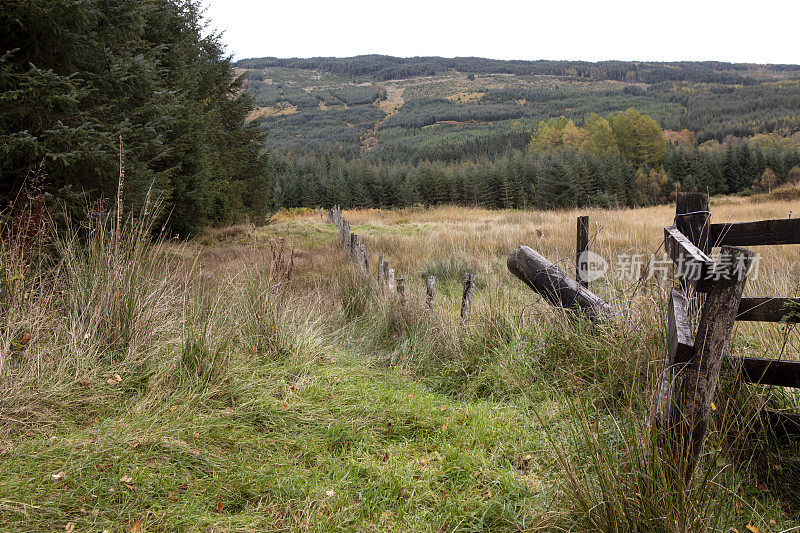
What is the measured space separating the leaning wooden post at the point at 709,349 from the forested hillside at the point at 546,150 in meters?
1.06

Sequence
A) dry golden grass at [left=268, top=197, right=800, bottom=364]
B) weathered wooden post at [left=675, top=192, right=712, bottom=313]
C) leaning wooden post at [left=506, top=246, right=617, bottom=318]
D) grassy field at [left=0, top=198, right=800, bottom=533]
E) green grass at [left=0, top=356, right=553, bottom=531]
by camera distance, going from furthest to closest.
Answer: leaning wooden post at [left=506, top=246, right=617, bottom=318], dry golden grass at [left=268, top=197, right=800, bottom=364], weathered wooden post at [left=675, top=192, right=712, bottom=313], green grass at [left=0, top=356, right=553, bottom=531], grassy field at [left=0, top=198, right=800, bottom=533]

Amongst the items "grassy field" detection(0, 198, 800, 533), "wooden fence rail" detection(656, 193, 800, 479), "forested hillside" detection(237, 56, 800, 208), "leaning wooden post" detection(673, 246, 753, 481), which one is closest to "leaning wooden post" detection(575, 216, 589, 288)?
"grassy field" detection(0, 198, 800, 533)

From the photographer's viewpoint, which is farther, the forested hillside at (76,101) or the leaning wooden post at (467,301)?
the forested hillside at (76,101)

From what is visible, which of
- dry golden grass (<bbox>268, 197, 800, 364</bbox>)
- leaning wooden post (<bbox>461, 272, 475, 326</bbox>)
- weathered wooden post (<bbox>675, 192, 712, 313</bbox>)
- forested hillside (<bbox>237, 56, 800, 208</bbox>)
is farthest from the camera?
forested hillside (<bbox>237, 56, 800, 208</bbox>)

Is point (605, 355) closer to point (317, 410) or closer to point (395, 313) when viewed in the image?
point (317, 410)

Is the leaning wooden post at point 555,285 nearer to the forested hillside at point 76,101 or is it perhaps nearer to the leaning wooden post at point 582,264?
the leaning wooden post at point 582,264

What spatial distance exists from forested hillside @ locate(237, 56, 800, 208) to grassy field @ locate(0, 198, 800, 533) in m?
1.36

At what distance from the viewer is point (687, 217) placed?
8.80 feet

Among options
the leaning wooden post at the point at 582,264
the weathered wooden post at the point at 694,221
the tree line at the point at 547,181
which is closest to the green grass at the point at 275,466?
the weathered wooden post at the point at 694,221

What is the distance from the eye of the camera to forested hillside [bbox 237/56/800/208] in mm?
51406

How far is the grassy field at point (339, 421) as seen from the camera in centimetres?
179

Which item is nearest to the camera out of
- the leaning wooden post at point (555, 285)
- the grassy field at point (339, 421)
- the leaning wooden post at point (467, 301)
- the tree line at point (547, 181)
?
the grassy field at point (339, 421)

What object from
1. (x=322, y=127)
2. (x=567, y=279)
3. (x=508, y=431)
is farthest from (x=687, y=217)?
(x=322, y=127)

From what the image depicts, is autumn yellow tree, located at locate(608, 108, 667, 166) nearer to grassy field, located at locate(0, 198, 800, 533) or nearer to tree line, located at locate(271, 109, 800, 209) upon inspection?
tree line, located at locate(271, 109, 800, 209)
